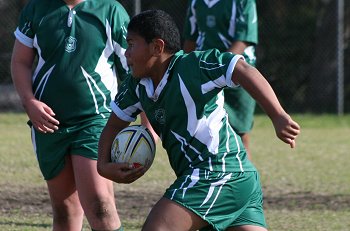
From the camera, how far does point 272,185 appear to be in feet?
30.6

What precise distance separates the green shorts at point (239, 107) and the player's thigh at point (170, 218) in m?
3.63

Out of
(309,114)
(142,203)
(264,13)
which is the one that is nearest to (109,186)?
(142,203)

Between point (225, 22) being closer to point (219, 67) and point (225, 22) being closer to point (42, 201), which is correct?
point (42, 201)

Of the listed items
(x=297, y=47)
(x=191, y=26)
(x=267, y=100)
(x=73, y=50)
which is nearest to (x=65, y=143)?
(x=73, y=50)

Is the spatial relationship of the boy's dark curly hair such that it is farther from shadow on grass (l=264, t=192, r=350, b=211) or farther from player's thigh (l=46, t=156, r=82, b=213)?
shadow on grass (l=264, t=192, r=350, b=211)

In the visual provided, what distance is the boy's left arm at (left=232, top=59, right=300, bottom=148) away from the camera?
417 cm

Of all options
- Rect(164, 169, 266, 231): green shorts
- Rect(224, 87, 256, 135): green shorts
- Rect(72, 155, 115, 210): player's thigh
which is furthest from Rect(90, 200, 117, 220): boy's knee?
Rect(224, 87, 256, 135): green shorts

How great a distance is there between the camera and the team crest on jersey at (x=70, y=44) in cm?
527

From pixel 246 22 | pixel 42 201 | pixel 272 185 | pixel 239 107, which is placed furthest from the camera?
pixel 272 185

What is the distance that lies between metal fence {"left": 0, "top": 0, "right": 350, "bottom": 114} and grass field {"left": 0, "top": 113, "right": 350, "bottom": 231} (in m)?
3.84

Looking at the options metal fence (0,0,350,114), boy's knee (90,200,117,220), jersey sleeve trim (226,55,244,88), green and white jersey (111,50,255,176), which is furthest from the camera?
metal fence (0,0,350,114)

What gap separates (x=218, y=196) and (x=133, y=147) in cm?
51

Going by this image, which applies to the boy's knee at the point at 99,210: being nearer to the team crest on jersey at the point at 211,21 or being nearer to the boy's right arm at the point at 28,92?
the boy's right arm at the point at 28,92

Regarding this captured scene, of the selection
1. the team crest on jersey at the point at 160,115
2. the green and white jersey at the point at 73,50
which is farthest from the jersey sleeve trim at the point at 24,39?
the team crest on jersey at the point at 160,115
